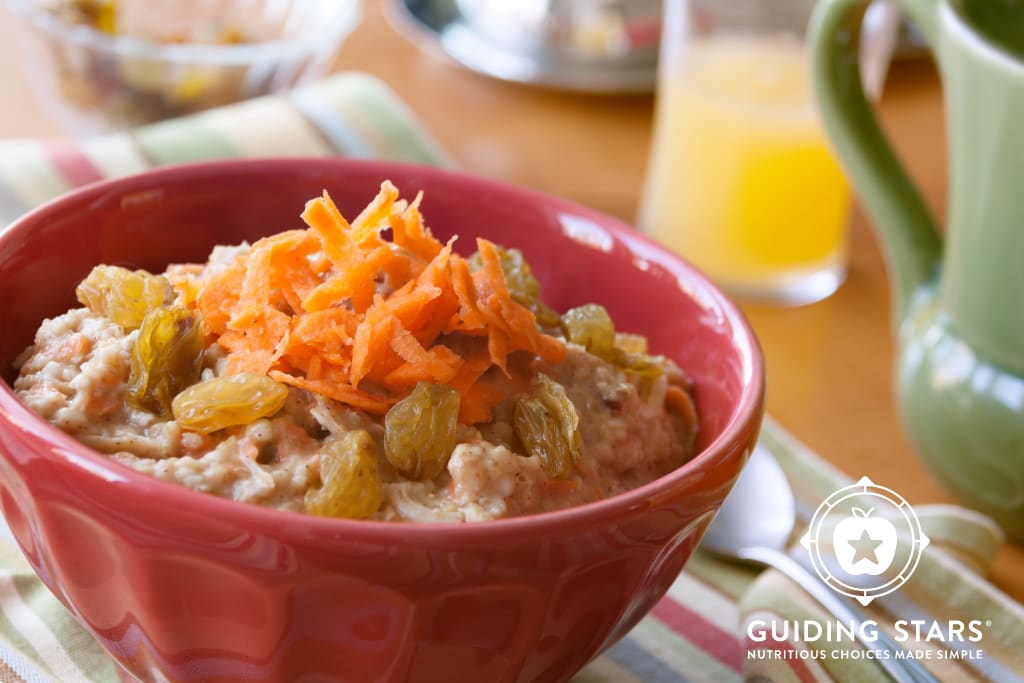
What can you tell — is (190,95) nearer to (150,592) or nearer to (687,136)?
(687,136)

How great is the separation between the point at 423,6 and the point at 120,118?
799 millimetres

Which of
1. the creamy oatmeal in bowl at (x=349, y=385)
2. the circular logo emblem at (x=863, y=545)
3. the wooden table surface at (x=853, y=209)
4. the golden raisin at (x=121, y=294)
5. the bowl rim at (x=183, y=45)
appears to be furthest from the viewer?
the bowl rim at (x=183, y=45)

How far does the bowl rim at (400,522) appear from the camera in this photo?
0.81 meters

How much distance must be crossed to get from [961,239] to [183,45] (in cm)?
→ 133

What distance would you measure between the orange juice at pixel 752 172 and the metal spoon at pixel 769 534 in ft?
2.01

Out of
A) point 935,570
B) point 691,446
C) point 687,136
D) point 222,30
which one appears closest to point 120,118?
point 222,30

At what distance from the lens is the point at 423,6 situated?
264 cm

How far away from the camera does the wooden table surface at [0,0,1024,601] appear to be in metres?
1.71

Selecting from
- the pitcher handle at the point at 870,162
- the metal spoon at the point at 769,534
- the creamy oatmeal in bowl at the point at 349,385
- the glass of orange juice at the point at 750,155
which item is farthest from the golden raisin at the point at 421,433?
the glass of orange juice at the point at 750,155

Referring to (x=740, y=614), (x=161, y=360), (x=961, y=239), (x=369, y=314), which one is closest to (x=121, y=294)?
(x=161, y=360)

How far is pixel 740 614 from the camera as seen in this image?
1.26m

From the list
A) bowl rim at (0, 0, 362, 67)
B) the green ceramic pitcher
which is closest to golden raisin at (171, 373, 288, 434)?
the green ceramic pitcher

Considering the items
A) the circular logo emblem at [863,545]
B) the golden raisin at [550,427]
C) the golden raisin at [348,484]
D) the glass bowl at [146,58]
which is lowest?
the circular logo emblem at [863,545]

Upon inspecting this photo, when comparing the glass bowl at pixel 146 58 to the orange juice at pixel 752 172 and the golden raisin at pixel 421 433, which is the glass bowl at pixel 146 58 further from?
the golden raisin at pixel 421 433
